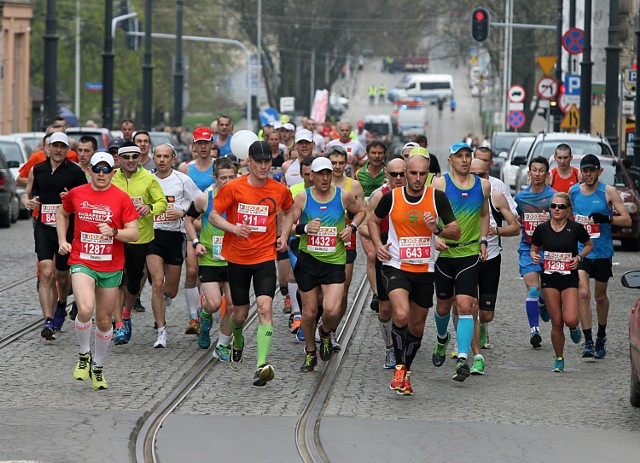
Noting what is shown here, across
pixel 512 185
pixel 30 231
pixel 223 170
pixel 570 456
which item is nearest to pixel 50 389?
pixel 223 170

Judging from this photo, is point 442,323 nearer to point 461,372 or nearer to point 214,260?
point 461,372

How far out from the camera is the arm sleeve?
1113 cm

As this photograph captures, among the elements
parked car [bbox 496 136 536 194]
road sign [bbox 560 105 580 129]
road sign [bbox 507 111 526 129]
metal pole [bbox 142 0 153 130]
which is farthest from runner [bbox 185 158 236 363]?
road sign [bbox 507 111 526 129]

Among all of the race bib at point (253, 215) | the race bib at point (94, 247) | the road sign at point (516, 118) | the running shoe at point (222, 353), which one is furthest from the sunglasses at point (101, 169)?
the road sign at point (516, 118)

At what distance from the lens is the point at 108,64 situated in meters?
41.8

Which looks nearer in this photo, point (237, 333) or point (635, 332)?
point (635, 332)

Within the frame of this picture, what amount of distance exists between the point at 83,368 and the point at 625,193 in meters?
15.2

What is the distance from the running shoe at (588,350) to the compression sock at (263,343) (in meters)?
3.19

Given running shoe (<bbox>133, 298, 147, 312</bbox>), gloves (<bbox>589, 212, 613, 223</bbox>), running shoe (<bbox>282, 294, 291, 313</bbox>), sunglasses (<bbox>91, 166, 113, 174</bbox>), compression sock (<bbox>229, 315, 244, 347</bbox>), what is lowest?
running shoe (<bbox>133, 298, 147, 312</bbox>)

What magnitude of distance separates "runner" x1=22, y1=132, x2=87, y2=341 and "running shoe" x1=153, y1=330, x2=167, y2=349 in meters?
0.99

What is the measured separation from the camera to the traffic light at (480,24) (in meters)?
45.9

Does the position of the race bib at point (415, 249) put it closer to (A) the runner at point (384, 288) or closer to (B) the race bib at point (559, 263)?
(A) the runner at point (384, 288)

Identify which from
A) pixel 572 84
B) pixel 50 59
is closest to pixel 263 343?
pixel 50 59

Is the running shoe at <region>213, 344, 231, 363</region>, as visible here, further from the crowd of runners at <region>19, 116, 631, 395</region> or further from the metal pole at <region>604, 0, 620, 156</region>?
the metal pole at <region>604, 0, 620, 156</region>
